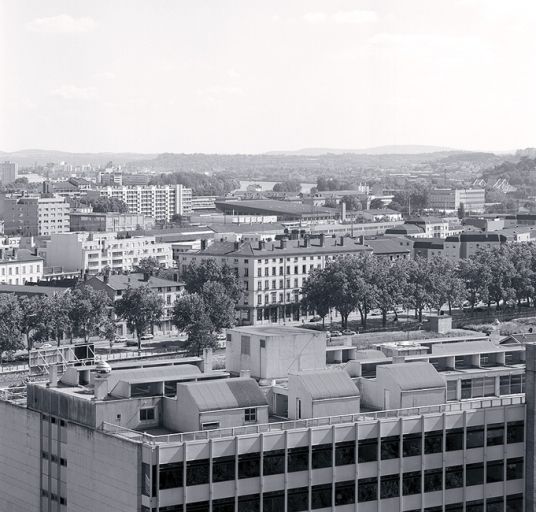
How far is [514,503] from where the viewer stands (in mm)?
40438

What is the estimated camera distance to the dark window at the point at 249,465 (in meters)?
36.4

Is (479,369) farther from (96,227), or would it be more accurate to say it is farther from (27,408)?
(96,227)

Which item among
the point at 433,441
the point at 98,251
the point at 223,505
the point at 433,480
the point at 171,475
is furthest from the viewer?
the point at 98,251

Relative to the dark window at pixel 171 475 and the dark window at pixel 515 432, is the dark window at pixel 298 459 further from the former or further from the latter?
the dark window at pixel 515 432

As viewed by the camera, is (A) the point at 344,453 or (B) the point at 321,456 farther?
(A) the point at 344,453

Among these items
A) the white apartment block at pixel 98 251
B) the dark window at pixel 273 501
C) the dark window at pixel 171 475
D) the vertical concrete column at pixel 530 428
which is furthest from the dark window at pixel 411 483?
the white apartment block at pixel 98 251

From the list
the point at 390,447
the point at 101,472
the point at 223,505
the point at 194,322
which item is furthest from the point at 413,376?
the point at 194,322

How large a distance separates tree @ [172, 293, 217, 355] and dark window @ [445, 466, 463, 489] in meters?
58.1

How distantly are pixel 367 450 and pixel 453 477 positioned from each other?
2.81 meters

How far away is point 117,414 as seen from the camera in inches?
1511

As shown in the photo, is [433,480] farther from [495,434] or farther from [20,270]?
[20,270]

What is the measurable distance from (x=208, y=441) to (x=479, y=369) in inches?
489

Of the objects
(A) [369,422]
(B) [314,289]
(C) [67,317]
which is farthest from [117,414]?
(B) [314,289]

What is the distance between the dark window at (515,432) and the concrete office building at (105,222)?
132901 millimetres
